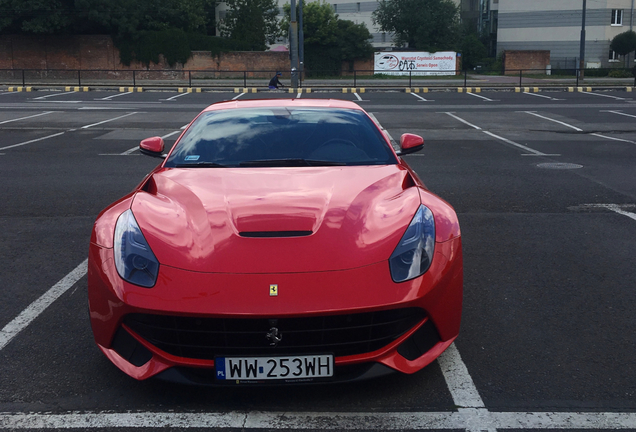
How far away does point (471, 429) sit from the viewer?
298 cm

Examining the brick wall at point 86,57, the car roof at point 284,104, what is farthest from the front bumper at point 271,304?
the brick wall at point 86,57

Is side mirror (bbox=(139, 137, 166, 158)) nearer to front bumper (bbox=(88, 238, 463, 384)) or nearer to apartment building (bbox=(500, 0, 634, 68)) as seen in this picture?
front bumper (bbox=(88, 238, 463, 384))

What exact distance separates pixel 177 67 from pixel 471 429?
50.8 meters

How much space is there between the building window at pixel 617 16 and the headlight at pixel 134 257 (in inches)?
2546

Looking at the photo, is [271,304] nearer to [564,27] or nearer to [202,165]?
[202,165]

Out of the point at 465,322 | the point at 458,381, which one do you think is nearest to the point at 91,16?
the point at 465,322

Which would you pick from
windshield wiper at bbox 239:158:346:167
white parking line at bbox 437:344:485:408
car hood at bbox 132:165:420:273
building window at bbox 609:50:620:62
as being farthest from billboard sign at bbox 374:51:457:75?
white parking line at bbox 437:344:485:408

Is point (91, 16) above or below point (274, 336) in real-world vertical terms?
above

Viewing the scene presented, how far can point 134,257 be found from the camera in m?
3.33

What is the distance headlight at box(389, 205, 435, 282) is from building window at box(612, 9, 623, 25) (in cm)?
6405

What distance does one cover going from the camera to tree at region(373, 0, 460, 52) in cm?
6500

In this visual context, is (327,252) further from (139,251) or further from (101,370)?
(101,370)

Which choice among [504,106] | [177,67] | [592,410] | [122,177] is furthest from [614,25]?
[592,410]

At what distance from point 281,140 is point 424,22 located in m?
63.6
